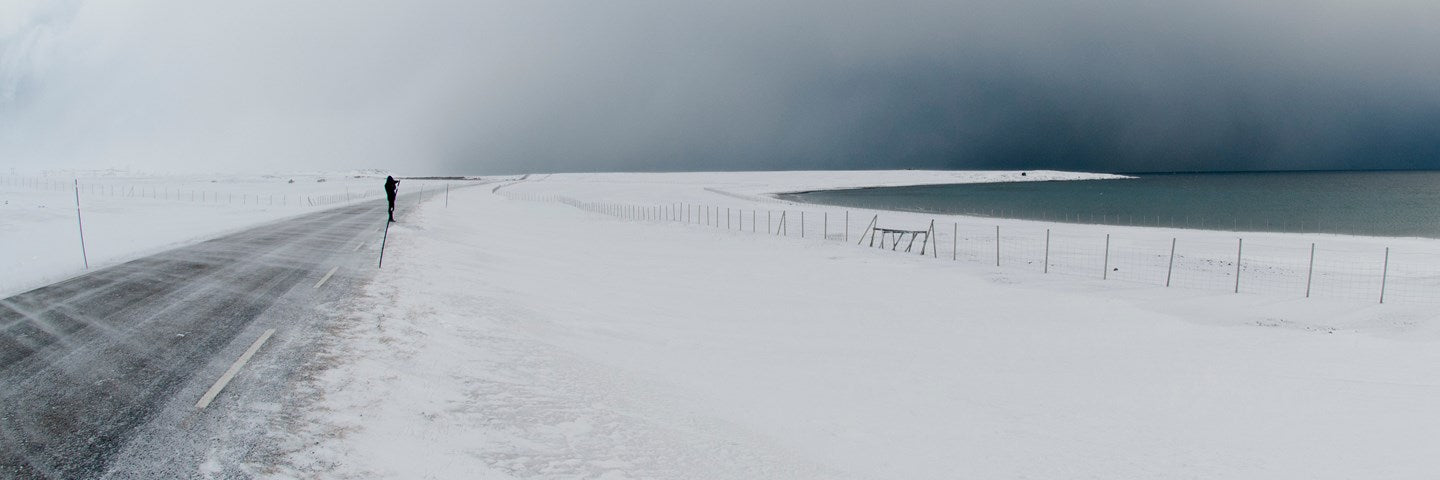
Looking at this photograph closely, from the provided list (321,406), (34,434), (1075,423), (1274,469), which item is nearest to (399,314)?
(321,406)

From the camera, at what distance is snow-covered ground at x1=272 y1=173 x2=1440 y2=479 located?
6.93m

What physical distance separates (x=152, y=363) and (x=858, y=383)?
837cm

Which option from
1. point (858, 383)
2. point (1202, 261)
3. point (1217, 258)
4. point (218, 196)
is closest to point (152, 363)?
point (858, 383)

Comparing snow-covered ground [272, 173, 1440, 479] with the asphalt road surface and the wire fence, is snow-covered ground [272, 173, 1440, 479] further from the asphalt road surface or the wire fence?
the wire fence

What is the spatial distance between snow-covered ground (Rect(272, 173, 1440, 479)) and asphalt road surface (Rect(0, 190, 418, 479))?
632 mm

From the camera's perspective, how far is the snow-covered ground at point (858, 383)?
6.93 meters

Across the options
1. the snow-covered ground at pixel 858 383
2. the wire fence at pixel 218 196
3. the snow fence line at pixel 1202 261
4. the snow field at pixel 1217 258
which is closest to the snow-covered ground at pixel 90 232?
the snow-covered ground at pixel 858 383

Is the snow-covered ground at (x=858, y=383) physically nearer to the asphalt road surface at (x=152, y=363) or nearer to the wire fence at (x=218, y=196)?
the asphalt road surface at (x=152, y=363)

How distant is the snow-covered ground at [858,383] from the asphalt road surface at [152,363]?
2.07 feet

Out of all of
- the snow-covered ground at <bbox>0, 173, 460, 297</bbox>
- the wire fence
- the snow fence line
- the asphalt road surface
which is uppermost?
the asphalt road surface

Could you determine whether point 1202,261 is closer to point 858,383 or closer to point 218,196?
point 858,383

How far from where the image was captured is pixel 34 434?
6551 millimetres

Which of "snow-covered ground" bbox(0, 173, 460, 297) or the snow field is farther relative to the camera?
the snow field

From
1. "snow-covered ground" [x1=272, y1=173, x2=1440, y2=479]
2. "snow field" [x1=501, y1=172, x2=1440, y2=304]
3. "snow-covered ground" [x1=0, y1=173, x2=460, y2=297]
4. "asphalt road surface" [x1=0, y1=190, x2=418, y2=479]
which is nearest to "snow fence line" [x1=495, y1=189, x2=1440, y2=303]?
"snow field" [x1=501, y1=172, x2=1440, y2=304]
